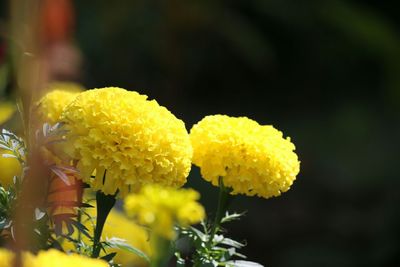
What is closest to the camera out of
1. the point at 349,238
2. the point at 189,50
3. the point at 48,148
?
the point at 48,148

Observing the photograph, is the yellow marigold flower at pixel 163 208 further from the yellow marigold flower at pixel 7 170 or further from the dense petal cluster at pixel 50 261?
the yellow marigold flower at pixel 7 170

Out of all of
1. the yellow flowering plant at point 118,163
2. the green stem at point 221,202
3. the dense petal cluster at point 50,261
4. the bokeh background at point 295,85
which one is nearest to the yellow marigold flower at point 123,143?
the yellow flowering plant at point 118,163

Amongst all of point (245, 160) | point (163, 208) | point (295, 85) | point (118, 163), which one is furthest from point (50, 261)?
point (295, 85)

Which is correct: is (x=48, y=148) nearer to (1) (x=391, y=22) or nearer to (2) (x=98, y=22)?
(2) (x=98, y=22)

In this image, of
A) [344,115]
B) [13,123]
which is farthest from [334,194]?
[13,123]

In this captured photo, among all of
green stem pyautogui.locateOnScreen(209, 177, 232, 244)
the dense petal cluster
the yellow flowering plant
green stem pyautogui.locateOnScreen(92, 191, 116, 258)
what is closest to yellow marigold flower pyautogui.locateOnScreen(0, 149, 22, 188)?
the yellow flowering plant
